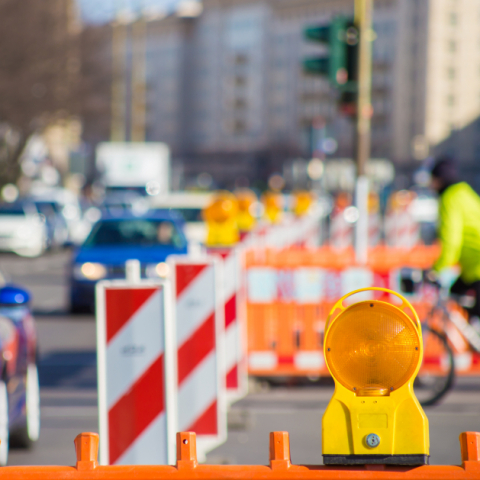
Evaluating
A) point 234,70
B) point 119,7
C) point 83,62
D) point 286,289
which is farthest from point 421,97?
point 286,289

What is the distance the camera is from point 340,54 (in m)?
9.88

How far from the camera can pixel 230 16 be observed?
108 meters

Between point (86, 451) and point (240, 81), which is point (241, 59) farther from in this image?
point (86, 451)

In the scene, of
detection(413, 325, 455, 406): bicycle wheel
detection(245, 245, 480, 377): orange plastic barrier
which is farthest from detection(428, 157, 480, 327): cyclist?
detection(245, 245, 480, 377): orange plastic barrier

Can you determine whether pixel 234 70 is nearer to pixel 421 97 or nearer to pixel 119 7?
pixel 421 97

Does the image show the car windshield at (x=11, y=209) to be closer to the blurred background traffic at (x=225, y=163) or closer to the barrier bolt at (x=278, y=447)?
the blurred background traffic at (x=225, y=163)

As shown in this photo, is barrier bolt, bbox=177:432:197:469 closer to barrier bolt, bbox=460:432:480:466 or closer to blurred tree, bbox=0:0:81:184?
barrier bolt, bbox=460:432:480:466

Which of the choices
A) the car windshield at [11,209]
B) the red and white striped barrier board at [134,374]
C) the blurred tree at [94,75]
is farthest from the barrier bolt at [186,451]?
the blurred tree at [94,75]

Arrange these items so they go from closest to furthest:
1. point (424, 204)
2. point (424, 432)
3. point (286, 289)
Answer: point (424, 432), point (286, 289), point (424, 204)

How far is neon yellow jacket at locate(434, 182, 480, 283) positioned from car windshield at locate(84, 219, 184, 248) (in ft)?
22.8

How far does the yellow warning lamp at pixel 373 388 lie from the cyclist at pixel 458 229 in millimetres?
3930

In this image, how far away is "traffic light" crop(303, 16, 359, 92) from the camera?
9867mm

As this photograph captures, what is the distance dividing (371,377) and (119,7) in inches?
1870

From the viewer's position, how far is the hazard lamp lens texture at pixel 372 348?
2.96 m
